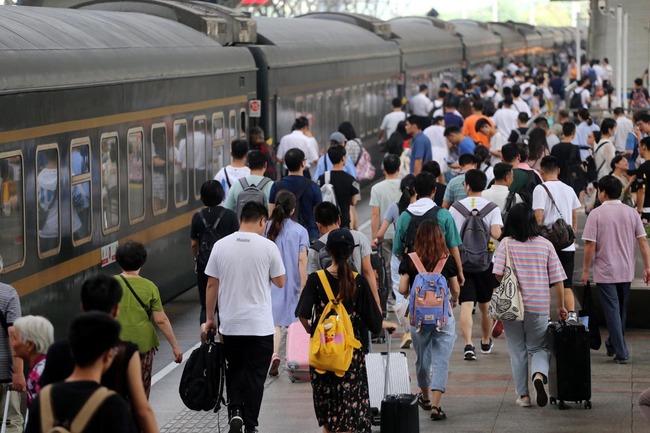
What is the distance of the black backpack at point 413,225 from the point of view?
1138 cm

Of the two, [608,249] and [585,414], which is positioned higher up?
[608,249]

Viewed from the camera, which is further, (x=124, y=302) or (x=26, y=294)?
(x=26, y=294)

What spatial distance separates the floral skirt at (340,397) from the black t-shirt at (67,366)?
258 cm

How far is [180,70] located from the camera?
16.2 meters

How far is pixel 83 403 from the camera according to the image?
224 inches

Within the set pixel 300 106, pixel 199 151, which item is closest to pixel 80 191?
pixel 199 151

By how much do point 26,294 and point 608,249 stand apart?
4719 millimetres

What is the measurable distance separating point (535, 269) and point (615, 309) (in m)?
1.93

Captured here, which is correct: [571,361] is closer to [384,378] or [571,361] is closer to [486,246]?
[384,378]

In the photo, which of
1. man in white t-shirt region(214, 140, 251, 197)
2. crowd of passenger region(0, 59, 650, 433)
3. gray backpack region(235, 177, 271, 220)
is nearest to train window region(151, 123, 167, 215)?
man in white t-shirt region(214, 140, 251, 197)

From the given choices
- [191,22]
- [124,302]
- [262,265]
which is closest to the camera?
[124,302]

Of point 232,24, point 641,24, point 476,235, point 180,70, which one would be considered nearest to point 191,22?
point 232,24

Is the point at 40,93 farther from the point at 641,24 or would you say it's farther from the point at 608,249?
the point at 641,24

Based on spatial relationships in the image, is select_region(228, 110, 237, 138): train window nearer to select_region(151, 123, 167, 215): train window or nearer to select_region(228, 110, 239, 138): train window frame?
select_region(228, 110, 239, 138): train window frame
